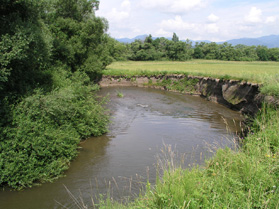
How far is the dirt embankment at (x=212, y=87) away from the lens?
16109 millimetres

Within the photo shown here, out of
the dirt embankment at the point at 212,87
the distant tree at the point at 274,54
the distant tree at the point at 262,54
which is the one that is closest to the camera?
the dirt embankment at the point at 212,87

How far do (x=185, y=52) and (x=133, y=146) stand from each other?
200 ft

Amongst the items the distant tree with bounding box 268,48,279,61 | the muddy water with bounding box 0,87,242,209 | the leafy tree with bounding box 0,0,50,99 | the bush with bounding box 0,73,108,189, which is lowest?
the muddy water with bounding box 0,87,242,209

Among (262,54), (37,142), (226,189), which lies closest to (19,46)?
(37,142)

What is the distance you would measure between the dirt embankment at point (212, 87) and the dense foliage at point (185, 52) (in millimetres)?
38136

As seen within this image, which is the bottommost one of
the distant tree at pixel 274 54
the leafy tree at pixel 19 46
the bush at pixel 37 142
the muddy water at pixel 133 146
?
the muddy water at pixel 133 146

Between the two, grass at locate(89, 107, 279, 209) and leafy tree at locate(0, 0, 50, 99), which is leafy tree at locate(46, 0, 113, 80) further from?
grass at locate(89, 107, 279, 209)

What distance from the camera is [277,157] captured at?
16.8ft

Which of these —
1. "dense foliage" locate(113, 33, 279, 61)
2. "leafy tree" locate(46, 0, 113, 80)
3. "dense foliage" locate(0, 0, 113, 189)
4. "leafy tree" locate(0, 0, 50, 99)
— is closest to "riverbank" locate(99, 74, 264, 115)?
"dense foliage" locate(0, 0, 113, 189)

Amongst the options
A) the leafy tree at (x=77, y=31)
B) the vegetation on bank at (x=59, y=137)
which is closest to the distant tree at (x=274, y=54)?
the vegetation on bank at (x=59, y=137)

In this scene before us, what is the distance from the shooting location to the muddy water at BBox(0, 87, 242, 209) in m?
6.97

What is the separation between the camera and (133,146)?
35.8 feet

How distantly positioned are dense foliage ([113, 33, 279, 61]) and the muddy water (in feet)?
161

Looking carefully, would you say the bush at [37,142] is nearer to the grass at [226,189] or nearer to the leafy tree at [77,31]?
the grass at [226,189]
